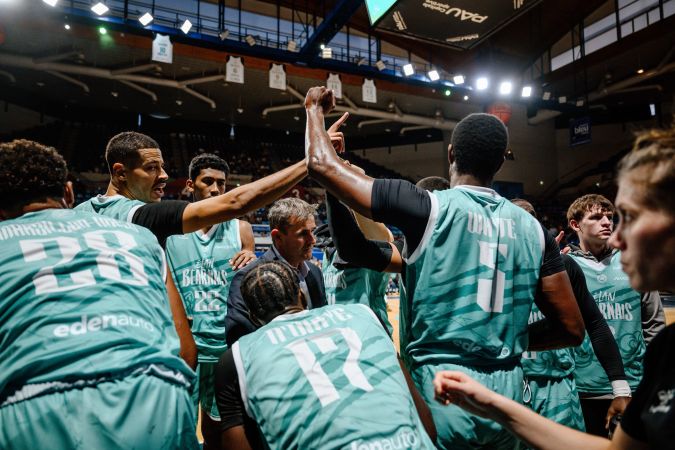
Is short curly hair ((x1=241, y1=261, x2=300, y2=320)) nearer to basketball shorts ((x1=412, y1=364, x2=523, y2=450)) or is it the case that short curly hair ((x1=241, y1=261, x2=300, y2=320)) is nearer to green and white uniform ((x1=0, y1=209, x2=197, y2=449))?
green and white uniform ((x1=0, y1=209, x2=197, y2=449))

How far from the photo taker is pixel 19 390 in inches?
48.7

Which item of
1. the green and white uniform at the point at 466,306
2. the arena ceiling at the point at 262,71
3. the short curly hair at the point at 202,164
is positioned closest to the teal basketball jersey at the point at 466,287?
the green and white uniform at the point at 466,306

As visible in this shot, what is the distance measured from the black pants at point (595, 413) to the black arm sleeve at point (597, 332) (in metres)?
0.71

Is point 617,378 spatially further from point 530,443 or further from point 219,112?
point 219,112

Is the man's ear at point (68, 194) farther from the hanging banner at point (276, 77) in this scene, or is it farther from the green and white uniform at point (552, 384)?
the hanging banner at point (276, 77)

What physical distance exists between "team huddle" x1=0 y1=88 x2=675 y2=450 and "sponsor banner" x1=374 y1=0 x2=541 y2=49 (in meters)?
5.67

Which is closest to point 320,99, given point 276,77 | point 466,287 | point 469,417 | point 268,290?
point 268,290

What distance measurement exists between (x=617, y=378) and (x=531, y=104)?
50.1 feet

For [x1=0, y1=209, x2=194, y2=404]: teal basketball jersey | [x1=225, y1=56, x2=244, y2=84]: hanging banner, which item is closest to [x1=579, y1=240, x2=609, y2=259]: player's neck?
[x1=0, y1=209, x2=194, y2=404]: teal basketball jersey

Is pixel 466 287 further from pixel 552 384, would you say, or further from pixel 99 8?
pixel 99 8

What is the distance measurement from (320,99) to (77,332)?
116 centimetres

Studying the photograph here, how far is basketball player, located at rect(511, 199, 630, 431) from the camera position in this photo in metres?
2.35

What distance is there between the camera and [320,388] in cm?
135

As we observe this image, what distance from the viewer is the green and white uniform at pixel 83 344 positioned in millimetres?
1228
